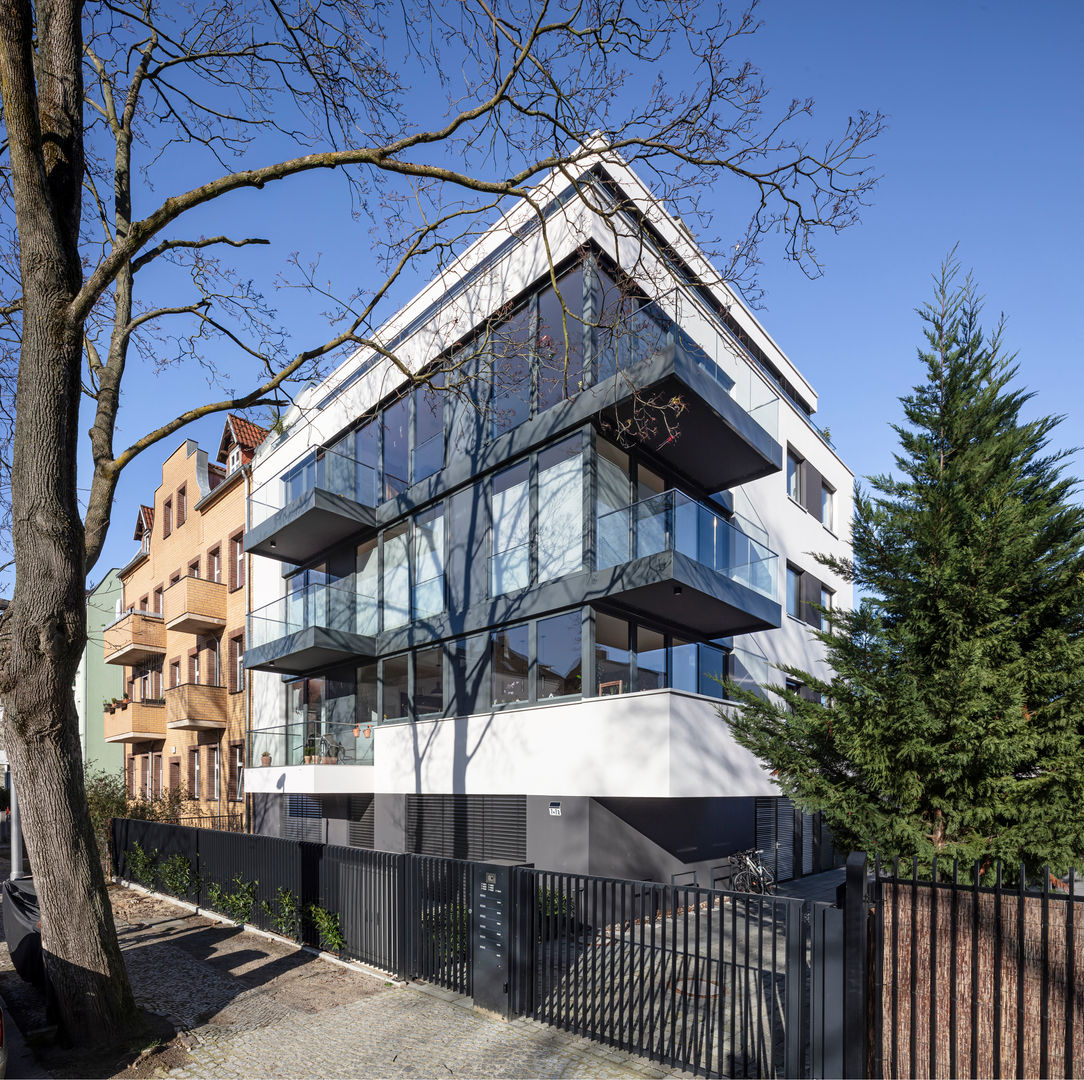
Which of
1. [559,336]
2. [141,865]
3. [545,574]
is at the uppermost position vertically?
[559,336]

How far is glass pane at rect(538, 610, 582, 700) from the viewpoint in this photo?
13633 mm

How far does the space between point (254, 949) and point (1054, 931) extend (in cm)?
1014

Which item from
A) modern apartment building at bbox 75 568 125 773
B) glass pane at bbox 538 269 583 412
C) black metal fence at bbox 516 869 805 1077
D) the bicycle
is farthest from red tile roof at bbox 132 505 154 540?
black metal fence at bbox 516 869 805 1077

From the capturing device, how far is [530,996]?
818cm

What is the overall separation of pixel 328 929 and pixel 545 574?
20.8 feet

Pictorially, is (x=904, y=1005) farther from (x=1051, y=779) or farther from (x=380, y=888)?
(x=380, y=888)

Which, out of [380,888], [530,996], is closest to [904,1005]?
[530,996]

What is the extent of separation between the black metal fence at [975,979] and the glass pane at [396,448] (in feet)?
47.6

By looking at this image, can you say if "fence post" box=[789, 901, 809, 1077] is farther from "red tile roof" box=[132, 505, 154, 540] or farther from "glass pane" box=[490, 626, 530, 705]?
"red tile roof" box=[132, 505, 154, 540]

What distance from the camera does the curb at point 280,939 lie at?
9.85 m

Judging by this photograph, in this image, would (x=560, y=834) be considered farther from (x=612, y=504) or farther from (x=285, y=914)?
(x=612, y=504)

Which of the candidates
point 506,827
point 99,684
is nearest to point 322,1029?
point 506,827

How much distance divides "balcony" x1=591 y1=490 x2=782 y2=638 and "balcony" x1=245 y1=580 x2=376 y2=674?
22.8 ft

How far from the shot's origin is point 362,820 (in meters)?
18.2
